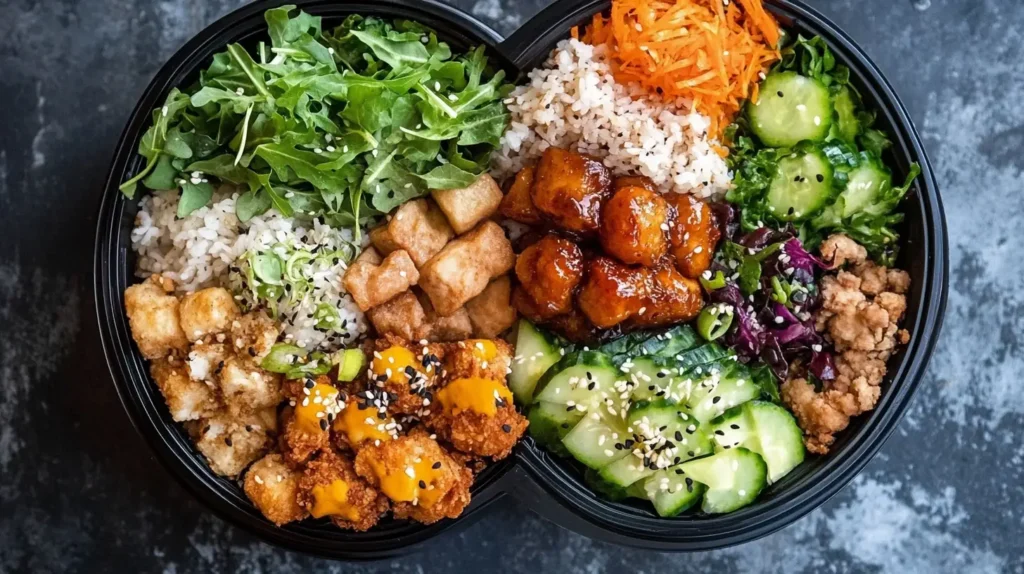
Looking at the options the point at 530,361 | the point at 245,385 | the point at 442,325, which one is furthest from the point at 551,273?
the point at 245,385

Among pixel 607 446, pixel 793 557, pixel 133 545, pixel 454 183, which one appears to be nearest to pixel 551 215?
pixel 454 183

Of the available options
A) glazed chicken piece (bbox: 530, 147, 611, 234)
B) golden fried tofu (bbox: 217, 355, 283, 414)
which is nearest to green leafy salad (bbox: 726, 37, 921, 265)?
glazed chicken piece (bbox: 530, 147, 611, 234)

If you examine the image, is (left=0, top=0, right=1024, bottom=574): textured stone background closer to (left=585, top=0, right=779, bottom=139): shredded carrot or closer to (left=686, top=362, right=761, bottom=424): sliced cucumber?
(left=585, top=0, right=779, bottom=139): shredded carrot

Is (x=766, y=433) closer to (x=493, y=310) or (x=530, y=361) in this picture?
(x=530, y=361)

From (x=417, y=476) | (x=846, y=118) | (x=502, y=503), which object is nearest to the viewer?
(x=417, y=476)

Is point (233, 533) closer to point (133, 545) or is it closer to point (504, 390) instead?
point (133, 545)

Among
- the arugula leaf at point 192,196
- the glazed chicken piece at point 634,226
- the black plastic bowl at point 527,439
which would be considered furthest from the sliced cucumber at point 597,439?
the arugula leaf at point 192,196

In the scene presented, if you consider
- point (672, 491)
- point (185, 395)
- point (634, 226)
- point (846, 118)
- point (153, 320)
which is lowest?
point (672, 491)
